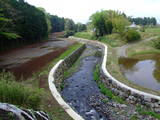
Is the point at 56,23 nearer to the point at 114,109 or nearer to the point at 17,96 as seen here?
the point at 114,109

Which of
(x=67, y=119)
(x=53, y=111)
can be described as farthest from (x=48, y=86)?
(x=67, y=119)

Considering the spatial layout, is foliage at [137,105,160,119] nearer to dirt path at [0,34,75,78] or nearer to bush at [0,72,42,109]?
bush at [0,72,42,109]

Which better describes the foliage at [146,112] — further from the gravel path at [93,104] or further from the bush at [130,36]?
the bush at [130,36]

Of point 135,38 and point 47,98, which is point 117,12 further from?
point 47,98

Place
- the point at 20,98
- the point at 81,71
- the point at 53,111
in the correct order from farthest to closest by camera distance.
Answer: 1. the point at 81,71
2. the point at 53,111
3. the point at 20,98

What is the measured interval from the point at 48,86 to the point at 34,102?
11.7 feet

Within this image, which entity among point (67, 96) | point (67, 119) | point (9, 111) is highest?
point (9, 111)

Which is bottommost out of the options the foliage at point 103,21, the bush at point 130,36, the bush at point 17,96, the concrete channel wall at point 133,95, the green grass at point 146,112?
the green grass at point 146,112

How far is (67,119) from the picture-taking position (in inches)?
201

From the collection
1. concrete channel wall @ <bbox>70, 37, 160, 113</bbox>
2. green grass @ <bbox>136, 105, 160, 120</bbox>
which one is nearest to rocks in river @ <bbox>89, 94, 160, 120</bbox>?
green grass @ <bbox>136, 105, 160, 120</bbox>

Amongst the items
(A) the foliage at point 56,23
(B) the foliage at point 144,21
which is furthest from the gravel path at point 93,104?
(B) the foliage at point 144,21

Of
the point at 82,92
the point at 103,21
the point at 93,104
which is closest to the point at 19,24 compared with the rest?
the point at 103,21

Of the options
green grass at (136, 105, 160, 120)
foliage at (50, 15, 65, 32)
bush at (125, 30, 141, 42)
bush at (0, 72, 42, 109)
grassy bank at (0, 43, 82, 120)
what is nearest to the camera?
bush at (0, 72, 42, 109)

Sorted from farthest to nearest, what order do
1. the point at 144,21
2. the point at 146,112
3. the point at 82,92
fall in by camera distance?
the point at 144,21 → the point at 82,92 → the point at 146,112
